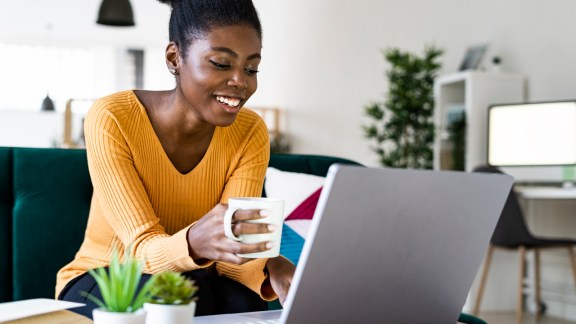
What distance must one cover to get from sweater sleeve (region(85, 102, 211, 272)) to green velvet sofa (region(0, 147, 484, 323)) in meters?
0.41

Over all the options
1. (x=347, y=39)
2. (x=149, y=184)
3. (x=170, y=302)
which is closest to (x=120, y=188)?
(x=149, y=184)

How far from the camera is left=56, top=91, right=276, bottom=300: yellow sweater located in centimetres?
142

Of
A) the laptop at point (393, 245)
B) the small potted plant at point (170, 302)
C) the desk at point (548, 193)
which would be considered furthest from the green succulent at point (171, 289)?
the desk at point (548, 193)

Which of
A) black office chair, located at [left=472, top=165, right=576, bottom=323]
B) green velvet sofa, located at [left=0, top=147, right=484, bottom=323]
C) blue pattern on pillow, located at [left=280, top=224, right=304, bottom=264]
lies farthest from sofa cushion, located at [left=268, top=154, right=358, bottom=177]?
black office chair, located at [left=472, top=165, right=576, bottom=323]

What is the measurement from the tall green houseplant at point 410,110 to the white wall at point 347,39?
0.52 m

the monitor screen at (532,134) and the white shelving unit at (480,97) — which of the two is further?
the white shelving unit at (480,97)

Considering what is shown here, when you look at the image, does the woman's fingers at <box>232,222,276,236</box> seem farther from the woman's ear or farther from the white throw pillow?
the white throw pillow

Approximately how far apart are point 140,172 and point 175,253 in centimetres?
31

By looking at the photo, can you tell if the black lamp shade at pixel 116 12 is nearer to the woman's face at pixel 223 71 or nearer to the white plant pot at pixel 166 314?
the woman's face at pixel 223 71

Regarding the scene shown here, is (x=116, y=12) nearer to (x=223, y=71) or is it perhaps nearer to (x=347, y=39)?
(x=347, y=39)

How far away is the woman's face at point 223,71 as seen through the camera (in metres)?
1.43

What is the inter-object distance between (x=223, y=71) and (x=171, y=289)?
2.07ft

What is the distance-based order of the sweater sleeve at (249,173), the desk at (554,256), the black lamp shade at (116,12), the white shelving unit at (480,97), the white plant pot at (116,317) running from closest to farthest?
the white plant pot at (116,317) < the sweater sleeve at (249,173) < the desk at (554,256) < the white shelving unit at (480,97) < the black lamp shade at (116,12)

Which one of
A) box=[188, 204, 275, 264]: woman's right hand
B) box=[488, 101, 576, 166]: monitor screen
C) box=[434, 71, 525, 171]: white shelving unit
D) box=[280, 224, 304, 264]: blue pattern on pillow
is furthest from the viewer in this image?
box=[434, 71, 525, 171]: white shelving unit
